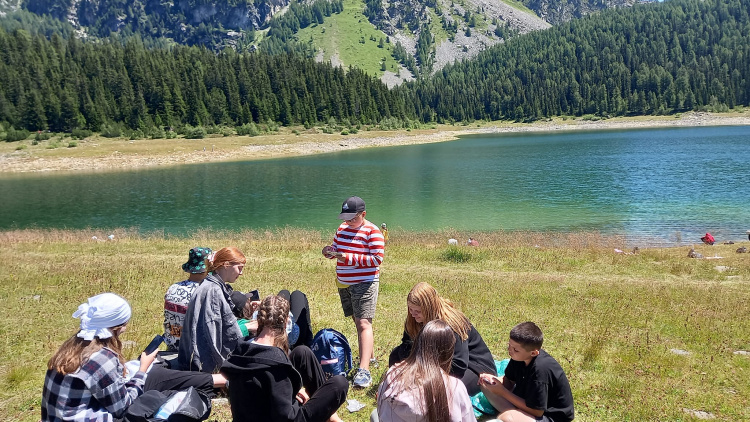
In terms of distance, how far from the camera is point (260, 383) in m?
4.43

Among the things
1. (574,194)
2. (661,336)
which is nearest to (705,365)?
(661,336)

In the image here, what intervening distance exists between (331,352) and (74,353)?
3.26 metres

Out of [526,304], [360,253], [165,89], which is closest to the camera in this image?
[360,253]

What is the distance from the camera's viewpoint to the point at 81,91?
110 metres

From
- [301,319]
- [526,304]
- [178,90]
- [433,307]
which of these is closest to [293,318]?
[301,319]

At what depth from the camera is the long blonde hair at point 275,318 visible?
449 centimetres

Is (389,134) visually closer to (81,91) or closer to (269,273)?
(81,91)

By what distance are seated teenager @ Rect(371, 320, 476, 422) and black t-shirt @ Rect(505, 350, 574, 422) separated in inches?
51.5

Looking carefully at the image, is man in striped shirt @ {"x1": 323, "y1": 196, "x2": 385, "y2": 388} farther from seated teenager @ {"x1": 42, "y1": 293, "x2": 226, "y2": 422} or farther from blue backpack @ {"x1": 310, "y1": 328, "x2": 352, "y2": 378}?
seated teenager @ {"x1": 42, "y1": 293, "x2": 226, "y2": 422}

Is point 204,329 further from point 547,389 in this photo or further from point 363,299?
point 547,389

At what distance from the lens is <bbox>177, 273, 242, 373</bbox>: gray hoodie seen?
584cm

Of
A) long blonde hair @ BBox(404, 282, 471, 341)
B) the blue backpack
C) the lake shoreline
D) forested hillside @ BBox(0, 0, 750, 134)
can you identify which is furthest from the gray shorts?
forested hillside @ BBox(0, 0, 750, 134)

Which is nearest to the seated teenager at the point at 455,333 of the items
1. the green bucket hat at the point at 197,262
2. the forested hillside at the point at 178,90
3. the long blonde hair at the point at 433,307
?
the long blonde hair at the point at 433,307

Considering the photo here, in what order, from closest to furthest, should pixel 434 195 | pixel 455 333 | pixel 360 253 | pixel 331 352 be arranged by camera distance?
pixel 455 333, pixel 331 352, pixel 360 253, pixel 434 195
